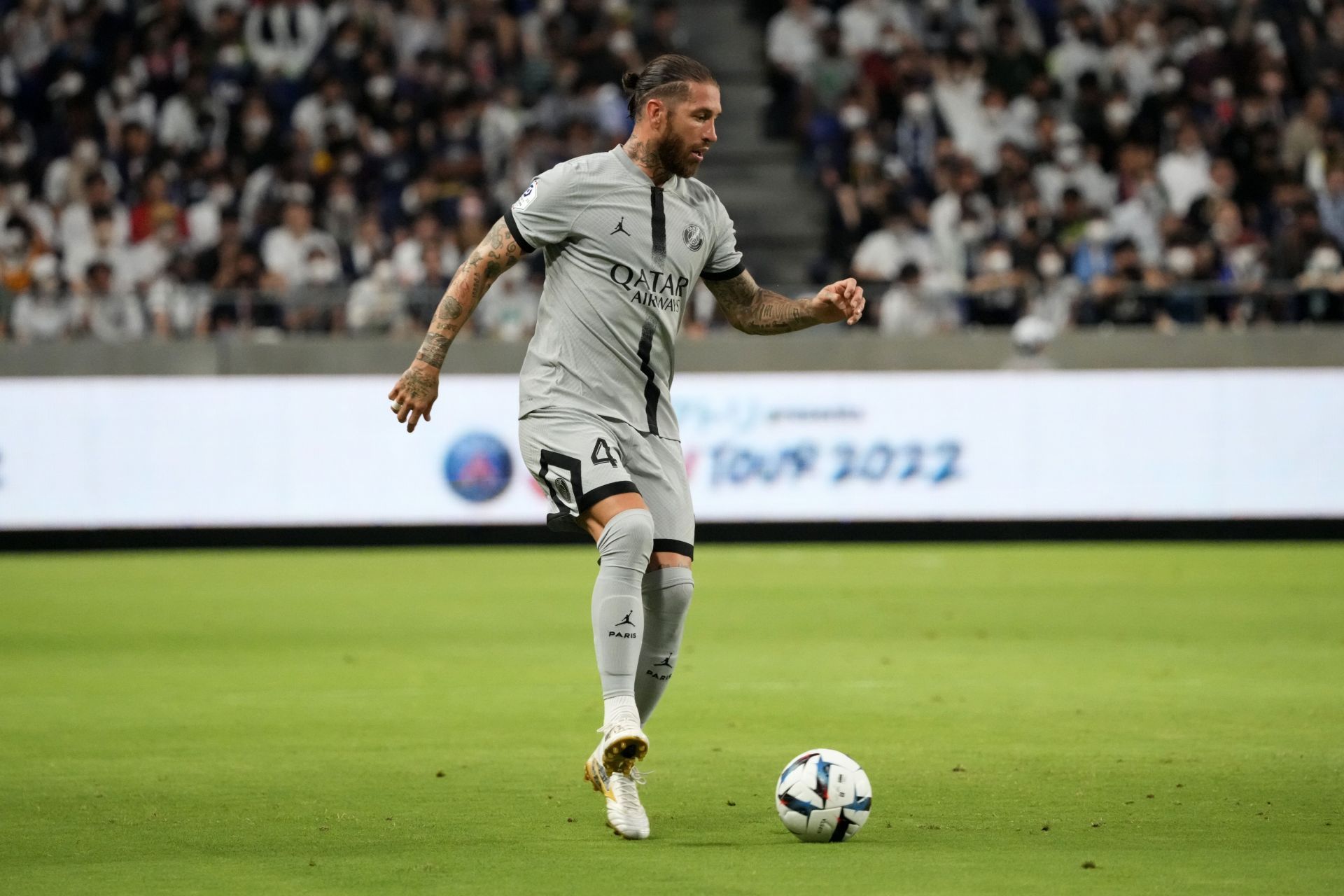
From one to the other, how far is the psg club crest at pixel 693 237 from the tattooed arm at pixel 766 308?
32cm

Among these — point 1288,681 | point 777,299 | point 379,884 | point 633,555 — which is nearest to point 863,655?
point 1288,681

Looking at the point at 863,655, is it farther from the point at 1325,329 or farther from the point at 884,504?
the point at 1325,329

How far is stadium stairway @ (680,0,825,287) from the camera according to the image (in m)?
21.4

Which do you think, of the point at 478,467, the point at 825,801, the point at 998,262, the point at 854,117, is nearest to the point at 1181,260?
the point at 998,262

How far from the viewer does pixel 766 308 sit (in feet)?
21.7

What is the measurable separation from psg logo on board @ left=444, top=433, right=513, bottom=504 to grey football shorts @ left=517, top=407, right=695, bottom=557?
10.9 m

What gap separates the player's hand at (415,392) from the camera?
5.90 metres

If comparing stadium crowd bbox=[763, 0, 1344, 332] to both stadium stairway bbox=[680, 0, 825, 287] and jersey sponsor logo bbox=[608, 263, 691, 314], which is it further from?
jersey sponsor logo bbox=[608, 263, 691, 314]

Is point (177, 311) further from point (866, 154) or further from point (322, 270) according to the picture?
point (866, 154)

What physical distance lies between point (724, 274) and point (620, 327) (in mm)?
622

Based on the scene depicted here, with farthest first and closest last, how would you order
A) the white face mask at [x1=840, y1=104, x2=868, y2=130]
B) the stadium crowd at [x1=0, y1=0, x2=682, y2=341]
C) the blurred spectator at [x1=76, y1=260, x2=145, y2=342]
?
the white face mask at [x1=840, y1=104, x2=868, y2=130]
the stadium crowd at [x1=0, y1=0, x2=682, y2=341]
the blurred spectator at [x1=76, y1=260, x2=145, y2=342]

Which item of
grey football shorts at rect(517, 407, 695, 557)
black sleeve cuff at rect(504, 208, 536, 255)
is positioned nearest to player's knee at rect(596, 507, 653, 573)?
grey football shorts at rect(517, 407, 695, 557)

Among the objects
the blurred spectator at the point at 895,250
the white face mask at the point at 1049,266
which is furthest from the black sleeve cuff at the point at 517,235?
the blurred spectator at the point at 895,250

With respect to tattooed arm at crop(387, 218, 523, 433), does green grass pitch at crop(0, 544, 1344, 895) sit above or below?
below
